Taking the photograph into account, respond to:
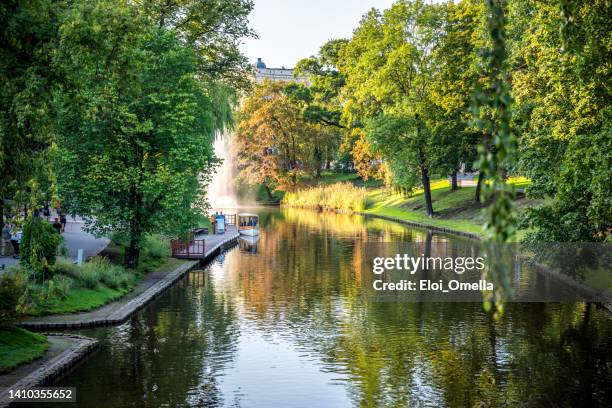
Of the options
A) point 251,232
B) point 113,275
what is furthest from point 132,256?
point 251,232

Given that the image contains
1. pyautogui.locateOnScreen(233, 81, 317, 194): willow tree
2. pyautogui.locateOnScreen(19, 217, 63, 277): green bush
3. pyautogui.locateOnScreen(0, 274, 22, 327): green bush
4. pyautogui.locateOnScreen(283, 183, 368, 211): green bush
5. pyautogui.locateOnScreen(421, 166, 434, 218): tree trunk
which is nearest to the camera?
pyautogui.locateOnScreen(19, 217, 63, 277): green bush

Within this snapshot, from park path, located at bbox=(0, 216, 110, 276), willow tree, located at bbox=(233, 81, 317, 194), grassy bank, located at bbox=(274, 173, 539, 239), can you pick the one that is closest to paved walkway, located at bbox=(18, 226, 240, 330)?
park path, located at bbox=(0, 216, 110, 276)

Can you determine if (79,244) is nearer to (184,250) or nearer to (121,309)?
(184,250)

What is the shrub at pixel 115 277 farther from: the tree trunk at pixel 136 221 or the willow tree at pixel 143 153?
the willow tree at pixel 143 153

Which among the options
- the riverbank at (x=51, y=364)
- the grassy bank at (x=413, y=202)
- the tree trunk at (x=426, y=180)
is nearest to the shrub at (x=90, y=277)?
the riverbank at (x=51, y=364)

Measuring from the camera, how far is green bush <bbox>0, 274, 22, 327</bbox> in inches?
684

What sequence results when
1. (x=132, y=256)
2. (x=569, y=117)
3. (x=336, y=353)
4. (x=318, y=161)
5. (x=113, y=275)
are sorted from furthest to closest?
(x=318, y=161), (x=132, y=256), (x=113, y=275), (x=569, y=117), (x=336, y=353)

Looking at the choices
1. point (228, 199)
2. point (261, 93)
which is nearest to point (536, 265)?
point (261, 93)

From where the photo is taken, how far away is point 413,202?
73.6 m

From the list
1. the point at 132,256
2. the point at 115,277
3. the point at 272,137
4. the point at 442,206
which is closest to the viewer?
the point at 115,277

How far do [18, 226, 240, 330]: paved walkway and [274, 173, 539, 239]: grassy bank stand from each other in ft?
62.7

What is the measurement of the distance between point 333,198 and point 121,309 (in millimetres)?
65401

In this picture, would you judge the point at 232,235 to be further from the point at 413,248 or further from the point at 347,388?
the point at 347,388

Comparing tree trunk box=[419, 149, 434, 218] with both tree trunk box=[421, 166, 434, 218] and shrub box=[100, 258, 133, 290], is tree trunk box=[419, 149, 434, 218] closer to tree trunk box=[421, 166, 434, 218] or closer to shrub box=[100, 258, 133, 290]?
tree trunk box=[421, 166, 434, 218]
